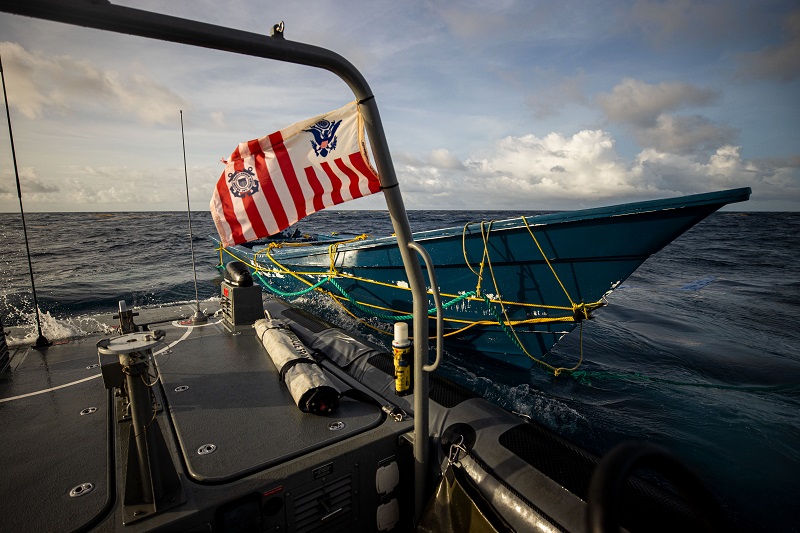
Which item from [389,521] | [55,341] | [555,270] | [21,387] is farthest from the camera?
[555,270]

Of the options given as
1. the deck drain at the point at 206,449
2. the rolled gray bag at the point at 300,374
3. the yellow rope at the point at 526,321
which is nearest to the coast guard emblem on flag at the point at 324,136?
the rolled gray bag at the point at 300,374

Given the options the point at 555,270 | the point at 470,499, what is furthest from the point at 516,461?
the point at 555,270

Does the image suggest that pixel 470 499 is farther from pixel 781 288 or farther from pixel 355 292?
pixel 781 288

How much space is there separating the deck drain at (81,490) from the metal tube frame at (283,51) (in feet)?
6.25

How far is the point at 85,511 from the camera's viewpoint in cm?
191

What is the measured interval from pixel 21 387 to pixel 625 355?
9.86 meters

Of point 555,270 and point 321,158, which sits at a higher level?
point 321,158

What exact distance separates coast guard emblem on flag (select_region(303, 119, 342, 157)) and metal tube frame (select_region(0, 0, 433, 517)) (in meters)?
0.67

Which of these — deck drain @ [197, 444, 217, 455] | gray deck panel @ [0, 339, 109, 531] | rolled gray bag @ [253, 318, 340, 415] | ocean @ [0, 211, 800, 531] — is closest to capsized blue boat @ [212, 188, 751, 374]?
ocean @ [0, 211, 800, 531]

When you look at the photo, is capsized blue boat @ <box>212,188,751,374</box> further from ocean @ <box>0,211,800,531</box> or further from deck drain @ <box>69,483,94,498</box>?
deck drain @ <box>69,483,94,498</box>

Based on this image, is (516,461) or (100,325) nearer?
(516,461)

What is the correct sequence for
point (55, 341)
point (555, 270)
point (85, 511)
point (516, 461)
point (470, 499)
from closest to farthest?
point (85, 511) → point (470, 499) → point (516, 461) → point (55, 341) → point (555, 270)

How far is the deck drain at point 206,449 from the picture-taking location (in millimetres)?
2363

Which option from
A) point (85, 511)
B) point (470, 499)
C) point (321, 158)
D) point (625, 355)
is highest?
point (321, 158)
